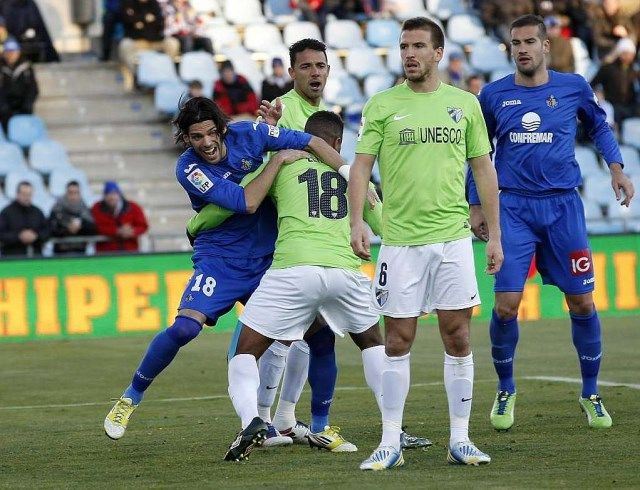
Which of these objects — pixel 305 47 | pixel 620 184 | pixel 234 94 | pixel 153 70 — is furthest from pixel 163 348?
pixel 153 70

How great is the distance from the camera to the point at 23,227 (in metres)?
17.8

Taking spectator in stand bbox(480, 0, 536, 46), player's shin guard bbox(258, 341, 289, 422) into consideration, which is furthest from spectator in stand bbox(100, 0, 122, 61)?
player's shin guard bbox(258, 341, 289, 422)

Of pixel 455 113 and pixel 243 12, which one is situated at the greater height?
pixel 243 12

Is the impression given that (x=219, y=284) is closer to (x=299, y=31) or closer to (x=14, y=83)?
(x=14, y=83)

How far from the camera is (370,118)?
788 cm

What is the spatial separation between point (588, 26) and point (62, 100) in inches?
367

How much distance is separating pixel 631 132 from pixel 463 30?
3.54m

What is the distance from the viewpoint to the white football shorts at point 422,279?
782 cm

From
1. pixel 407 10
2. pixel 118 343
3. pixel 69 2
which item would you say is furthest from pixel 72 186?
pixel 407 10

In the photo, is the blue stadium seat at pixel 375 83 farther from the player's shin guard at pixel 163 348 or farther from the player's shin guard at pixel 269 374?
the player's shin guard at pixel 163 348

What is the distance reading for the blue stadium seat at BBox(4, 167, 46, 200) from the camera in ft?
64.8

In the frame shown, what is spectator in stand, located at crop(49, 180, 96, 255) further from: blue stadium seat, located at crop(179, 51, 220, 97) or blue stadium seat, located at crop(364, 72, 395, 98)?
blue stadium seat, located at crop(364, 72, 395, 98)

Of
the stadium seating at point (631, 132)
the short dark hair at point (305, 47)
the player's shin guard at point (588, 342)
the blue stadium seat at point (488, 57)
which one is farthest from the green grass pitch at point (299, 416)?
the blue stadium seat at point (488, 57)

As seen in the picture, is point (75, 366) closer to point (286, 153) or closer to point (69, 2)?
point (286, 153)
